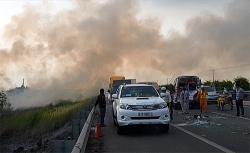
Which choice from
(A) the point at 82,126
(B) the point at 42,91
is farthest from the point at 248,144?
(B) the point at 42,91

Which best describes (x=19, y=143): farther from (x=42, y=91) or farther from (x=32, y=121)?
(x=42, y=91)

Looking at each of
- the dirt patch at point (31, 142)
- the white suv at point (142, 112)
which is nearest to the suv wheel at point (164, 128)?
the white suv at point (142, 112)

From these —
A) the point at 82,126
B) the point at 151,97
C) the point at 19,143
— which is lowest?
the point at 19,143

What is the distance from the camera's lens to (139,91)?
13.4 meters

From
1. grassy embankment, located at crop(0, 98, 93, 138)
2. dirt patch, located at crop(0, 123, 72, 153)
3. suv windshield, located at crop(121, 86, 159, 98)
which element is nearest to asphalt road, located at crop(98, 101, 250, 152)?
suv windshield, located at crop(121, 86, 159, 98)

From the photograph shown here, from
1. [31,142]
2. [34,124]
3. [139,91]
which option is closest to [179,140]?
[139,91]

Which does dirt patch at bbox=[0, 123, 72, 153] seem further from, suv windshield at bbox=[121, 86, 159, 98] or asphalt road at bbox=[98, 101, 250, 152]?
suv windshield at bbox=[121, 86, 159, 98]

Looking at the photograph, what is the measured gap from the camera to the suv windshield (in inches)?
519

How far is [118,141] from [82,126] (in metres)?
1.48

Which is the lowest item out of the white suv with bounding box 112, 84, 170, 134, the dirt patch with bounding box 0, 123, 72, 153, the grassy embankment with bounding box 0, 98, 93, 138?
the dirt patch with bounding box 0, 123, 72, 153

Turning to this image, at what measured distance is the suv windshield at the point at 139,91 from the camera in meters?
13.2

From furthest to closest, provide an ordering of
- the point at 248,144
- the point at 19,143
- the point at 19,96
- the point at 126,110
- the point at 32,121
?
the point at 19,96 < the point at 32,121 < the point at 19,143 < the point at 126,110 < the point at 248,144

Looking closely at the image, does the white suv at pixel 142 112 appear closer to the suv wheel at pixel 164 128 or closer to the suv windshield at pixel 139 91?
the suv wheel at pixel 164 128

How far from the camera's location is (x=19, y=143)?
672 inches
